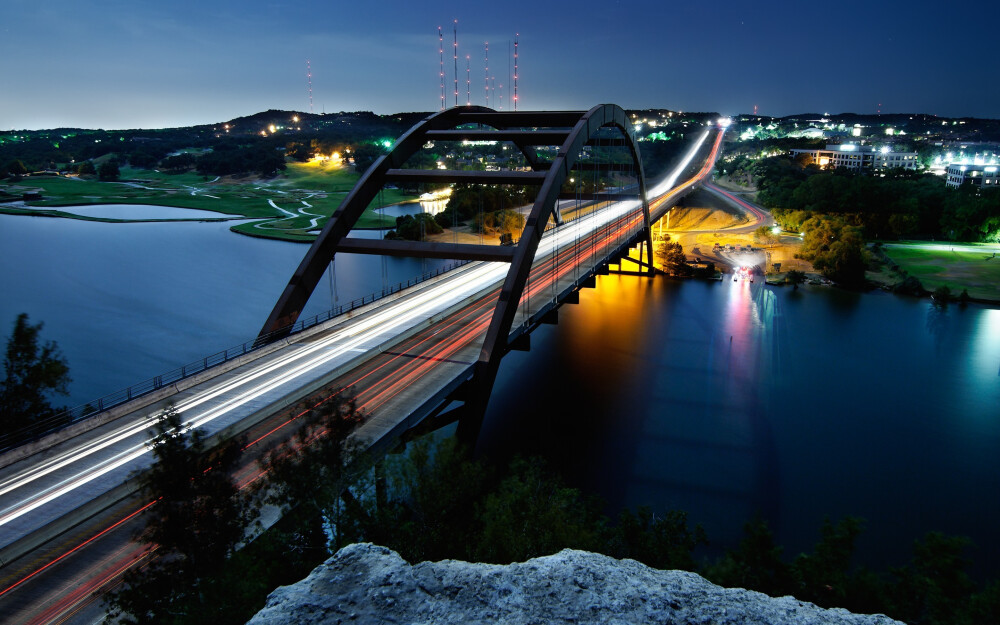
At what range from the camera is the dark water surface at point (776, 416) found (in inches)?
907

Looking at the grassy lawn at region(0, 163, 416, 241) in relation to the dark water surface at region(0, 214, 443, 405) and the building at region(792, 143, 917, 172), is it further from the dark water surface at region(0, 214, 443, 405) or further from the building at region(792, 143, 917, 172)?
the building at region(792, 143, 917, 172)

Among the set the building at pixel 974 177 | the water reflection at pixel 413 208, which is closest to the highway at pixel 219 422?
the water reflection at pixel 413 208

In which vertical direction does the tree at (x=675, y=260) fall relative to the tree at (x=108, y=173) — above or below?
below

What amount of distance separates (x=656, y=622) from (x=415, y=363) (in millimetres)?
17886

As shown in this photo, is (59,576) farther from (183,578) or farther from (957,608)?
(957,608)

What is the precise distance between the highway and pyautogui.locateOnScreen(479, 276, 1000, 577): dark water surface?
5628 mm

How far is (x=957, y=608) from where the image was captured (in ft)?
40.4

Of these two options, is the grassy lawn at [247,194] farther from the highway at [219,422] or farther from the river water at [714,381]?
the highway at [219,422]

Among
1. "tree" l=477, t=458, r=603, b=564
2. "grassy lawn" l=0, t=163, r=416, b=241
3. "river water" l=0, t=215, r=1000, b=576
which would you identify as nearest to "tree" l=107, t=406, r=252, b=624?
"tree" l=477, t=458, r=603, b=564

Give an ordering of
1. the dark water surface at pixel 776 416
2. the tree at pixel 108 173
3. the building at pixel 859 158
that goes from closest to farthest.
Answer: the dark water surface at pixel 776 416, the tree at pixel 108 173, the building at pixel 859 158

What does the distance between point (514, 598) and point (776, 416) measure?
29.1m

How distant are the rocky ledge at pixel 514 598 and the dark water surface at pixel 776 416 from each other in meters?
15.4

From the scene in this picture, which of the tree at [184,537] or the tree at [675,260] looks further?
the tree at [675,260]

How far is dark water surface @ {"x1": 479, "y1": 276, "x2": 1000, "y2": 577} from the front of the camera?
2303cm
